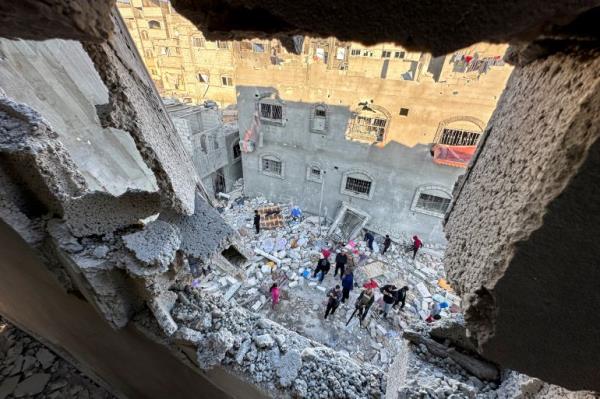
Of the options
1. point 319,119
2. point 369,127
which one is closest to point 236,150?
point 319,119

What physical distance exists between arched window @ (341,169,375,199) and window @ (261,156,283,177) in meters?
2.83

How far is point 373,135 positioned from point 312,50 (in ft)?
11.4

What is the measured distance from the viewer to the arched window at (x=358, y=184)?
373 inches

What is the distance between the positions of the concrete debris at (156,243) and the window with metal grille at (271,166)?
890 centimetres

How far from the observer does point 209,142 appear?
34.8ft

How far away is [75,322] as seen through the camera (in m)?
2.96

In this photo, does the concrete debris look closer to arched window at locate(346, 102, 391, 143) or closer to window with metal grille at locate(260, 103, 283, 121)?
arched window at locate(346, 102, 391, 143)

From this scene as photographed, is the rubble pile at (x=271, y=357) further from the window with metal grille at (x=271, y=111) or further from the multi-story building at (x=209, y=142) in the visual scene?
the multi-story building at (x=209, y=142)

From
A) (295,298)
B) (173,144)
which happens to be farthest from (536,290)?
(295,298)

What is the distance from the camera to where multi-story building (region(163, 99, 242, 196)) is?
9691 millimetres

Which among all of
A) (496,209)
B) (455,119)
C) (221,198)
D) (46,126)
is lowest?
(221,198)

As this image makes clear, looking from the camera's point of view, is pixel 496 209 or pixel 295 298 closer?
pixel 496 209

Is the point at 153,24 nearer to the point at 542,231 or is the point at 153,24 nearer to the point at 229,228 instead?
the point at 229,228

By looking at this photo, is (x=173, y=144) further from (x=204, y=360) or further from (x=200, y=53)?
(x=200, y=53)
